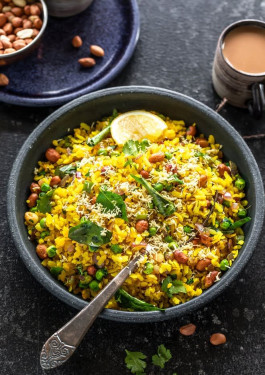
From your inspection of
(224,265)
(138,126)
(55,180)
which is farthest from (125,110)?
(224,265)

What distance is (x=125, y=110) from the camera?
9.36 ft

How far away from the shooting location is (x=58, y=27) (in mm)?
3146

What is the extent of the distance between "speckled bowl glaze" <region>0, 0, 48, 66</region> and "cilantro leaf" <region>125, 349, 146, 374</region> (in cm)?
160

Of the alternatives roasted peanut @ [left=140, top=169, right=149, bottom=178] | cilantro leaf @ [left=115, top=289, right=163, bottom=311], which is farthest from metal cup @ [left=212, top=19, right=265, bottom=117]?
cilantro leaf @ [left=115, top=289, right=163, bottom=311]

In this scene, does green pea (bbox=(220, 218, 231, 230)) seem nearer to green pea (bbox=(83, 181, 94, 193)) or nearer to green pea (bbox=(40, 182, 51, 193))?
green pea (bbox=(83, 181, 94, 193))

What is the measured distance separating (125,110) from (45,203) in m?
0.66

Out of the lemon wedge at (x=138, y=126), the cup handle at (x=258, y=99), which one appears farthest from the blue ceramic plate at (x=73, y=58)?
the cup handle at (x=258, y=99)

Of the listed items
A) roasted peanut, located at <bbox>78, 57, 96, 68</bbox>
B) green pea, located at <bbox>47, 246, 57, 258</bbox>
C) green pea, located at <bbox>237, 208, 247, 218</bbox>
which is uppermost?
roasted peanut, located at <bbox>78, 57, 96, 68</bbox>

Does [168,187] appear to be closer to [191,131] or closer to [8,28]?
[191,131]

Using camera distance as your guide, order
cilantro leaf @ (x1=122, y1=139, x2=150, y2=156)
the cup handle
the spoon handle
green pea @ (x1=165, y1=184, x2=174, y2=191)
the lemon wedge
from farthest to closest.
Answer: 1. the cup handle
2. the lemon wedge
3. cilantro leaf @ (x1=122, y1=139, x2=150, y2=156)
4. green pea @ (x1=165, y1=184, x2=174, y2=191)
5. the spoon handle

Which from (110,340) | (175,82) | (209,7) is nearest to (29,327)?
(110,340)

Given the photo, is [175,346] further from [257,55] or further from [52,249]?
[257,55]

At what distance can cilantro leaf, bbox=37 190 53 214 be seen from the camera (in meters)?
2.57

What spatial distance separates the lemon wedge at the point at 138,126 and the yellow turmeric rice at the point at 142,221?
8 cm
